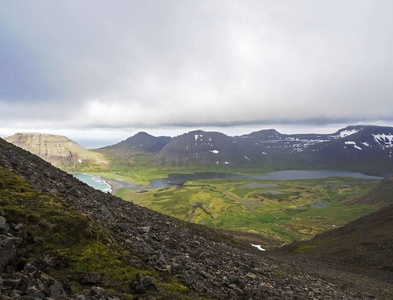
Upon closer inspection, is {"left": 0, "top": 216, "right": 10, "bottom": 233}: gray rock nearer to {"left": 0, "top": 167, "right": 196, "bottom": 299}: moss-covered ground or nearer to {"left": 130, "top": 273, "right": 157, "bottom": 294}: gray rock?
{"left": 0, "top": 167, "right": 196, "bottom": 299}: moss-covered ground

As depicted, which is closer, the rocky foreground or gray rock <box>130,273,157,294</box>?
the rocky foreground

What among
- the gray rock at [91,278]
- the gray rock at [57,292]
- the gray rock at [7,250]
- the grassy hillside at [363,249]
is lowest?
the grassy hillside at [363,249]

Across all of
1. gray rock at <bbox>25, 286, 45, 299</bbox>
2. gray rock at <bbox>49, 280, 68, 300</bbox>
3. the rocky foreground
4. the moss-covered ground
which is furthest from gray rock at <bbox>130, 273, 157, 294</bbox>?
gray rock at <bbox>25, 286, 45, 299</bbox>

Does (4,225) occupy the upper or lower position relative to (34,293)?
upper

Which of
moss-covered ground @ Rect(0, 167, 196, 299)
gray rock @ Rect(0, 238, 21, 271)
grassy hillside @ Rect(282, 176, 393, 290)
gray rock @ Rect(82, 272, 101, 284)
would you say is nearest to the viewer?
gray rock @ Rect(0, 238, 21, 271)

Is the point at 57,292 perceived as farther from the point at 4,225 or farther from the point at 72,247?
the point at 4,225

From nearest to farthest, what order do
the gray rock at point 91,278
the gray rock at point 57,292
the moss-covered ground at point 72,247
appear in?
the gray rock at point 57,292, the gray rock at point 91,278, the moss-covered ground at point 72,247

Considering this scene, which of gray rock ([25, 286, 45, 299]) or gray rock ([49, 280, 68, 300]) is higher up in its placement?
gray rock ([25, 286, 45, 299])

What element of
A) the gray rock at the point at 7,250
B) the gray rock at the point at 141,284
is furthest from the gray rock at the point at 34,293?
the gray rock at the point at 141,284

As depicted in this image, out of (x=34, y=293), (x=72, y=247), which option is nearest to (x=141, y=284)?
(x=72, y=247)

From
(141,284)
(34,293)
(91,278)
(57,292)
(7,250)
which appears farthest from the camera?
(141,284)

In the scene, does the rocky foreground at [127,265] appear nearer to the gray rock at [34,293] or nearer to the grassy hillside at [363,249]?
the gray rock at [34,293]

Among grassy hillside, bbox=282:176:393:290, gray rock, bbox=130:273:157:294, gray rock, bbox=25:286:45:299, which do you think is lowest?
grassy hillside, bbox=282:176:393:290

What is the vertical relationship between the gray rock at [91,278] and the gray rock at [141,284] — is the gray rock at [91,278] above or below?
above
